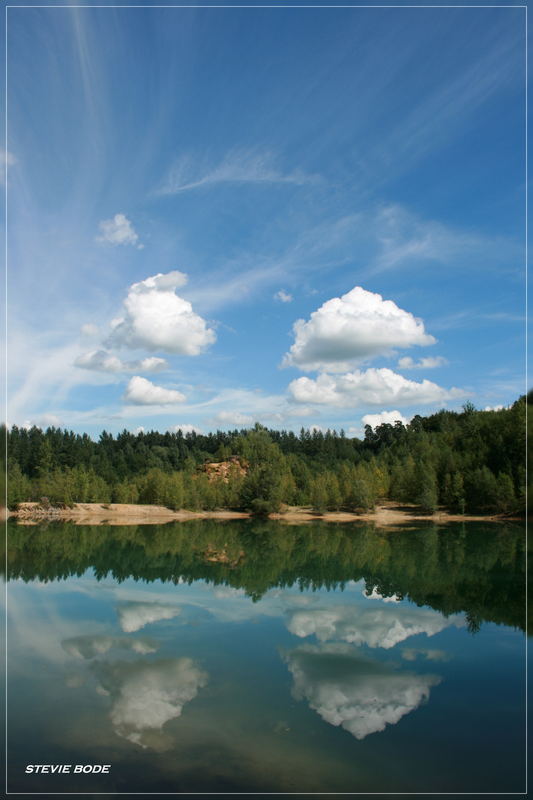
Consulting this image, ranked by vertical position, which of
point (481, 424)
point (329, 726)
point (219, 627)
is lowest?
point (219, 627)

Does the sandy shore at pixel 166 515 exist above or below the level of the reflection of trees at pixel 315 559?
below

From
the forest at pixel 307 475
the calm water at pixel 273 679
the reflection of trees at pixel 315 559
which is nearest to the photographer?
the calm water at pixel 273 679

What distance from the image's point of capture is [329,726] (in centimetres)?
1124

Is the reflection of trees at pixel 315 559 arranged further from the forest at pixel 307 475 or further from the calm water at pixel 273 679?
the forest at pixel 307 475

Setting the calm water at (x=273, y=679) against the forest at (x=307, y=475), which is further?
the forest at (x=307, y=475)

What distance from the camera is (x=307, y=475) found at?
304 feet

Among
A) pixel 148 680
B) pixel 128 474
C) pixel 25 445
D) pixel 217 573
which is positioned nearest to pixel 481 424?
pixel 217 573

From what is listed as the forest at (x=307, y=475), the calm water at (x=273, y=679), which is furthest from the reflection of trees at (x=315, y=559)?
the forest at (x=307, y=475)

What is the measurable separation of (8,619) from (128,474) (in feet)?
289

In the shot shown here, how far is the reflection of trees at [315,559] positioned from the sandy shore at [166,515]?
11.2 meters

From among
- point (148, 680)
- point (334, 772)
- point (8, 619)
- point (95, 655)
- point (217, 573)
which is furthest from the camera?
point (217, 573)

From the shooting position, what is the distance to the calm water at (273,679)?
9.50 meters

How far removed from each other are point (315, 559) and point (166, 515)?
46220 millimetres

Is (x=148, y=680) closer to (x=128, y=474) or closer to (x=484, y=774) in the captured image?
(x=484, y=774)
